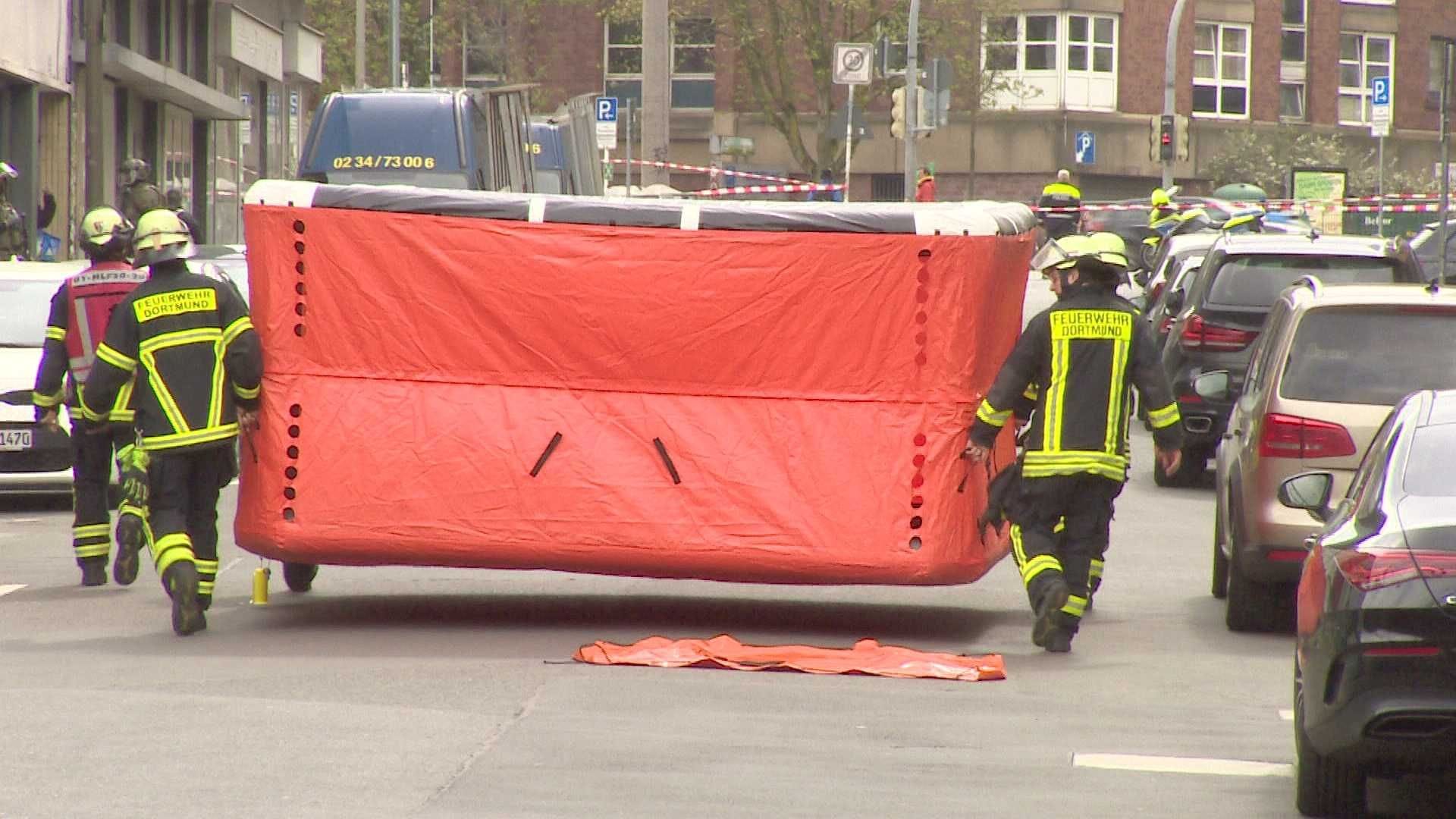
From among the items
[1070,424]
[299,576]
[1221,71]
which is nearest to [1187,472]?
[299,576]

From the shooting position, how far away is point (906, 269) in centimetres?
1098

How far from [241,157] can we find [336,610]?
134 feet

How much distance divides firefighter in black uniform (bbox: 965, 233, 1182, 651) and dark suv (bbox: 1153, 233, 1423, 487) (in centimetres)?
770

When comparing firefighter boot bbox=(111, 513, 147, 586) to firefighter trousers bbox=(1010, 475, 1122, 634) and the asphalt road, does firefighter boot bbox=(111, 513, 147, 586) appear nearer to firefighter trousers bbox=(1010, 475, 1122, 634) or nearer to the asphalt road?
the asphalt road

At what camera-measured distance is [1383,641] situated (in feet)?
21.8

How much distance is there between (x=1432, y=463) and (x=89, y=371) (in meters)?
7.31

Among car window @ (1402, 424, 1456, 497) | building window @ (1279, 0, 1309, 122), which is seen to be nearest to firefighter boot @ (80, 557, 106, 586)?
car window @ (1402, 424, 1456, 497)

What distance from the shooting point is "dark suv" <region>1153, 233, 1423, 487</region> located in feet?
60.7

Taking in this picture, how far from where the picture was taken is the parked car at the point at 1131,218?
41.2 m

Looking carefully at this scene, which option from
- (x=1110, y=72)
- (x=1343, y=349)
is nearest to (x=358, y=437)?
(x=1343, y=349)

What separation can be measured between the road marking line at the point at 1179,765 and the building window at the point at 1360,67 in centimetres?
6761

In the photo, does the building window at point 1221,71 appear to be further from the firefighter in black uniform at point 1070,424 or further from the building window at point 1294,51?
the firefighter in black uniform at point 1070,424

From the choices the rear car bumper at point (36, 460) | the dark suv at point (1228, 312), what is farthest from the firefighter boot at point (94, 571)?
the dark suv at point (1228, 312)

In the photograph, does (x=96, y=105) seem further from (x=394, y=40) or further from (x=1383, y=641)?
(x=394, y=40)
